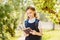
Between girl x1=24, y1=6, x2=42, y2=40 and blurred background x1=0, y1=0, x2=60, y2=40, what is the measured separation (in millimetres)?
38

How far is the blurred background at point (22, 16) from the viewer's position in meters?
1.86

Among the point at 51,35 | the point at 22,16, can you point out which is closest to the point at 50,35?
the point at 51,35

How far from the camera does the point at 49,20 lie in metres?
1.86

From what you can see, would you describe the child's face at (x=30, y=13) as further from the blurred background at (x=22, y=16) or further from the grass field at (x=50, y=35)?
the grass field at (x=50, y=35)

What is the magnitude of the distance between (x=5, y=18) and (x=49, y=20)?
1.32ft

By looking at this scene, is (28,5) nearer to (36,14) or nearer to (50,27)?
(36,14)

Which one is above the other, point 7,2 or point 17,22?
point 7,2

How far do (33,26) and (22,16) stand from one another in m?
0.14

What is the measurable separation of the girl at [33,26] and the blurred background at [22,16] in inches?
1.5

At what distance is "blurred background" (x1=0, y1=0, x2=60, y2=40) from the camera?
6.09 ft

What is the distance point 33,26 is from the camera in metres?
1.83

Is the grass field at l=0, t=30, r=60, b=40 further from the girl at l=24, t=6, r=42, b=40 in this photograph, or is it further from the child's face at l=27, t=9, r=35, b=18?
the child's face at l=27, t=9, r=35, b=18

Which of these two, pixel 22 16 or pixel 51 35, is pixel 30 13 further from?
pixel 51 35

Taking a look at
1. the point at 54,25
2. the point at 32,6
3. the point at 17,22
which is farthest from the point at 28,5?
the point at 54,25
